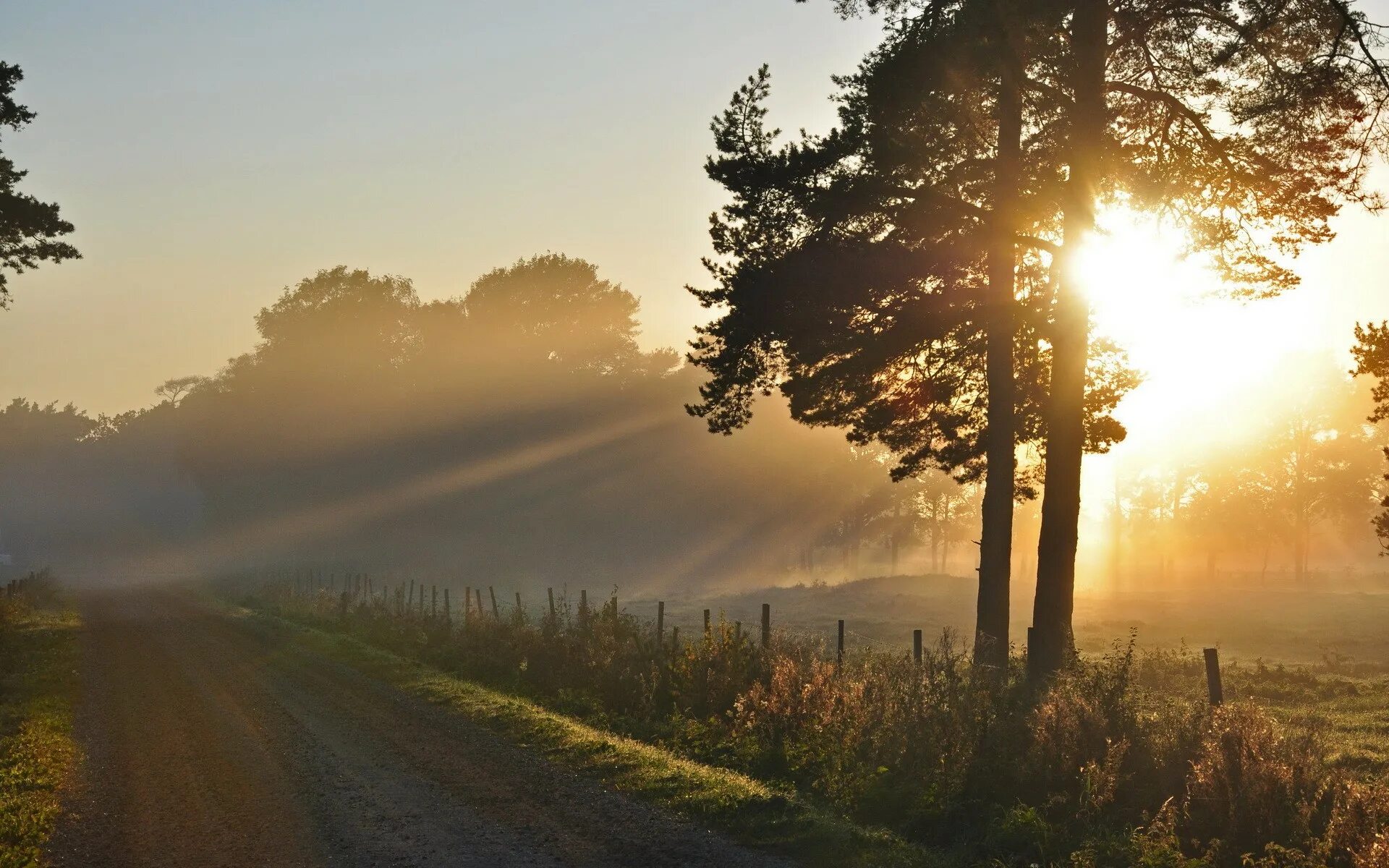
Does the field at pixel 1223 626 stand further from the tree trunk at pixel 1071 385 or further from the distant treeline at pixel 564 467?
the distant treeline at pixel 564 467

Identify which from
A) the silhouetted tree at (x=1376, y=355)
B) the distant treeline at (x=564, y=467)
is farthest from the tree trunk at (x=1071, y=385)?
the distant treeline at (x=564, y=467)

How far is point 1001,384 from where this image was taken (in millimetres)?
23156

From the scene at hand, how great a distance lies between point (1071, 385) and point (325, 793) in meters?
13.7

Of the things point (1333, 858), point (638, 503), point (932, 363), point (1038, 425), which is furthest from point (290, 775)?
point (638, 503)

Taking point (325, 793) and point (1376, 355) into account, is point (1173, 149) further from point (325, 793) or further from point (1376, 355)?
point (325, 793)

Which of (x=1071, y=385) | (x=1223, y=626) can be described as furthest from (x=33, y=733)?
(x=1223, y=626)

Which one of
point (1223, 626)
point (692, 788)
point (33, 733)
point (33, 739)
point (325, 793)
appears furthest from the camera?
point (1223, 626)

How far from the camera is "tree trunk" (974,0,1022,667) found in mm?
22297

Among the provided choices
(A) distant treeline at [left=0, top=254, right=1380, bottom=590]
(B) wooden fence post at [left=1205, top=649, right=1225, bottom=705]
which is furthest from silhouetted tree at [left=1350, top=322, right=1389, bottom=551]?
(A) distant treeline at [left=0, top=254, right=1380, bottom=590]

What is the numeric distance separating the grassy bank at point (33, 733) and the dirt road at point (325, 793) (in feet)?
0.94

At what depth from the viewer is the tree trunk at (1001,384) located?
2230 cm

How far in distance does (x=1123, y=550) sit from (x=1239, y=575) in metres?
41.2

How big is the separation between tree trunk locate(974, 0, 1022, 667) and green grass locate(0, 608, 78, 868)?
1531 cm

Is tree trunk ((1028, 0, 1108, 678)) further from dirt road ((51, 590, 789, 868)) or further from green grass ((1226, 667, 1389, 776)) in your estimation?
dirt road ((51, 590, 789, 868))
